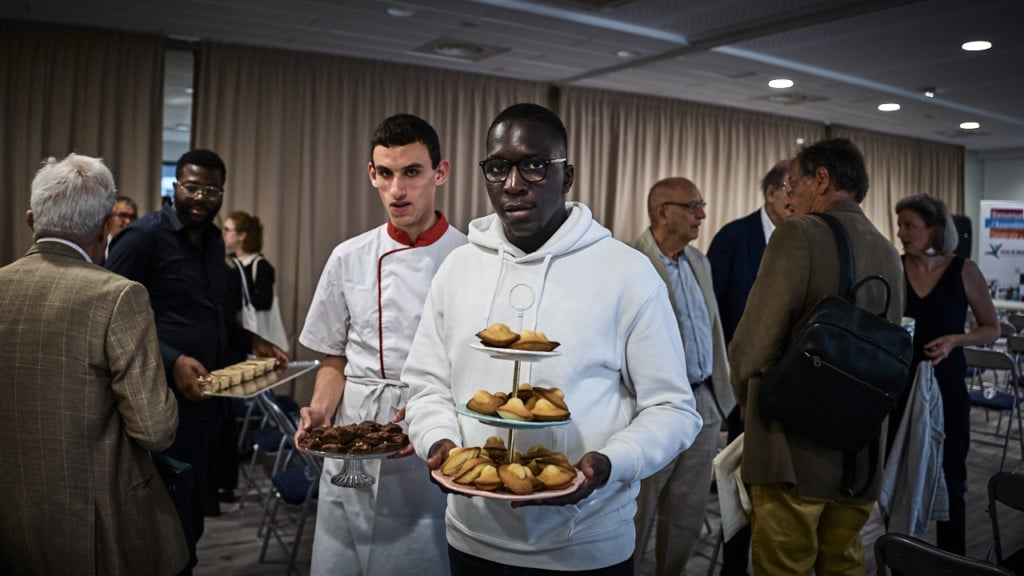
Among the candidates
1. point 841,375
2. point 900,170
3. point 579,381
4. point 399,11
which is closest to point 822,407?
point 841,375

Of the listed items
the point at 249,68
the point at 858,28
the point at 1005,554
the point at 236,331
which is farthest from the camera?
the point at 249,68

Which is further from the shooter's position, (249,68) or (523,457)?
(249,68)

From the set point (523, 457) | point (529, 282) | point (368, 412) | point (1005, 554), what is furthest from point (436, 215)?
point (1005, 554)

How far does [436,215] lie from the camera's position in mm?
2186

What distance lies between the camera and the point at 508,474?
120cm

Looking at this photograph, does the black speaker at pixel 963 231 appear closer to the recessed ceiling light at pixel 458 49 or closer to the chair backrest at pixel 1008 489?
the recessed ceiling light at pixel 458 49

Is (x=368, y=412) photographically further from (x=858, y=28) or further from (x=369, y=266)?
(x=858, y=28)

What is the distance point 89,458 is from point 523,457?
1.13 m

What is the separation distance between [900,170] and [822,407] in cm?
882

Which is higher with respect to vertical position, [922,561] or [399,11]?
[399,11]

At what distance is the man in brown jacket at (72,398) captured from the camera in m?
1.78

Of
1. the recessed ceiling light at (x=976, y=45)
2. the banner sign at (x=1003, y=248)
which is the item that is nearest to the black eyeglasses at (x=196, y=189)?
the recessed ceiling light at (x=976, y=45)

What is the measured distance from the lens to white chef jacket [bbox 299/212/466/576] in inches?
75.9

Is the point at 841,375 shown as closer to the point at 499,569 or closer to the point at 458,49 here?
the point at 499,569
